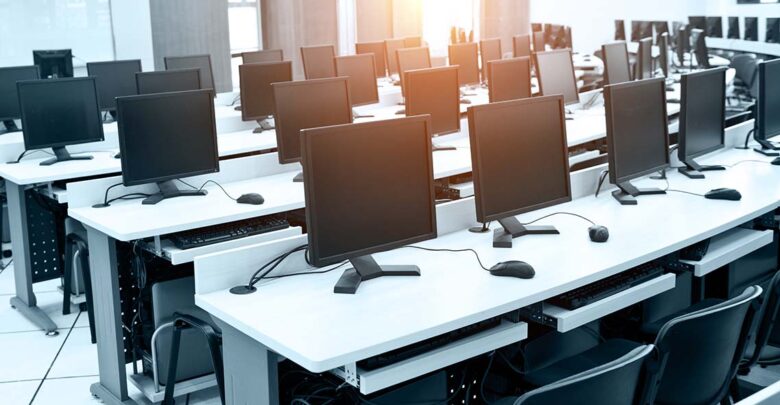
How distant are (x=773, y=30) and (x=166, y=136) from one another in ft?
23.3

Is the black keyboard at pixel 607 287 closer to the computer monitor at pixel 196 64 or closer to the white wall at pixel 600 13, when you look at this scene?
the computer monitor at pixel 196 64

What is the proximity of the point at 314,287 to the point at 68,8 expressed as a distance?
6.97m

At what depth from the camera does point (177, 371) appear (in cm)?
317

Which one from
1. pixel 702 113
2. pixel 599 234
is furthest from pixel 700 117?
pixel 599 234

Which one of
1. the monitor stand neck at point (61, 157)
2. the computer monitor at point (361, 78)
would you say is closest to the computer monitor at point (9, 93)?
the monitor stand neck at point (61, 157)

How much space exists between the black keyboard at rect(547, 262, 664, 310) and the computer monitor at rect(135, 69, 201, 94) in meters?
3.31

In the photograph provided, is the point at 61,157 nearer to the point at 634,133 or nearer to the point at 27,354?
the point at 27,354

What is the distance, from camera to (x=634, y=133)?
3406mm

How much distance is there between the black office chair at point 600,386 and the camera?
5.42 ft

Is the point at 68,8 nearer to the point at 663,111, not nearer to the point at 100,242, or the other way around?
the point at 100,242

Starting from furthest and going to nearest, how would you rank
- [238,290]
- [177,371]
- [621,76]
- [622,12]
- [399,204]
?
[622,12]
[621,76]
[177,371]
[399,204]
[238,290]

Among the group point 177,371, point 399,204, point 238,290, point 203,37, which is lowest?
point 177,371

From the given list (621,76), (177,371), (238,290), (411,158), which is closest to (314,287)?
(238,290)

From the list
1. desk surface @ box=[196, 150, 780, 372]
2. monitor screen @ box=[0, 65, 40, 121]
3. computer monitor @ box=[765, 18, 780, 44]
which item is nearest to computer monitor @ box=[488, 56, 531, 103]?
desk surface @ box=[196, 150, 780, 372]
